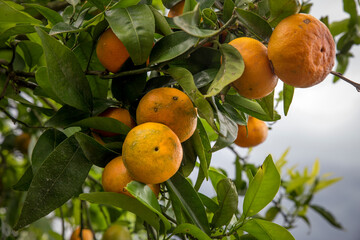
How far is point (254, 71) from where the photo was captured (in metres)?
0.61

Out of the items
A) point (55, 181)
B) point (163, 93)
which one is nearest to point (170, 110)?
point (163, 93)

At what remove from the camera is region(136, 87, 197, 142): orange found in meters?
0.63

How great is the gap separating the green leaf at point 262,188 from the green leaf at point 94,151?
0.29 meters

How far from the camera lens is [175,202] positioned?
719 mm

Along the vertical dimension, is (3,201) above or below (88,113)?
below

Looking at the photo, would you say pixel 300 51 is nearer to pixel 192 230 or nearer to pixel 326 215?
pixel 192 230

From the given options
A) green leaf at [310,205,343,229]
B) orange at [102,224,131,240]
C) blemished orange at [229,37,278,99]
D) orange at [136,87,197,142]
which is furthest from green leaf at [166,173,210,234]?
green leaf at [310,205,343,229]

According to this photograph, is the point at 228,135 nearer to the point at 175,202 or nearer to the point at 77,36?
the point at 175,202

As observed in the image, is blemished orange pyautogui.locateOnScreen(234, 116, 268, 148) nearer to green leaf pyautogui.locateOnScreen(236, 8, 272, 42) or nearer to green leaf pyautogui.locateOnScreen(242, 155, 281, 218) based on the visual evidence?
green leaf pyautogui.locateOnScreen(242, 155, 281, 218)

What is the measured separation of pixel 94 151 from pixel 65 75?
15 centimetres

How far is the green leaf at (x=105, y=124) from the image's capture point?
0.66 meters

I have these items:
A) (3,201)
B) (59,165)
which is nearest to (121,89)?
(59,165)

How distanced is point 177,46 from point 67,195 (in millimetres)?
331

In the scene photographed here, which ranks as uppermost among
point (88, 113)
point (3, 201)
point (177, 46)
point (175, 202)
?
point (177, 46)
